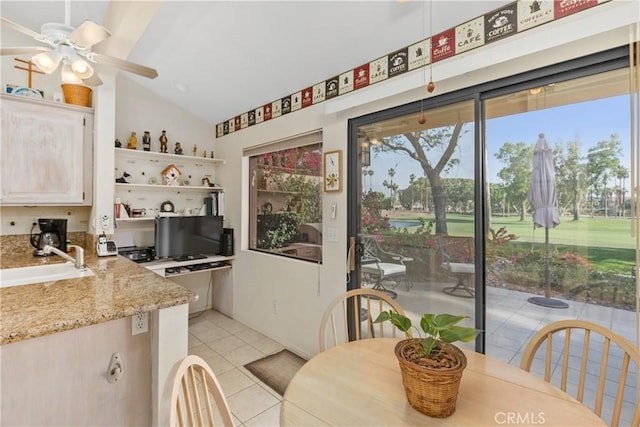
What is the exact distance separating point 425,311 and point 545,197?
3.32 feet

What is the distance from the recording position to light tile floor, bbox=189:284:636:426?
152 centimetres

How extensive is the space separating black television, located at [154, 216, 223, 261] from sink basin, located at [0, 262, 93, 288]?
111 centimetres

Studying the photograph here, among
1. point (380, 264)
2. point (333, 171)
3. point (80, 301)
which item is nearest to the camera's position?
point (80, 301)

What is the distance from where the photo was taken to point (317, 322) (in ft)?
8.82

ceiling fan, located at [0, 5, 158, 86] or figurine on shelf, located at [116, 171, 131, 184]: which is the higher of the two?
ceiling fan, located at [0, 5, 158, 86]

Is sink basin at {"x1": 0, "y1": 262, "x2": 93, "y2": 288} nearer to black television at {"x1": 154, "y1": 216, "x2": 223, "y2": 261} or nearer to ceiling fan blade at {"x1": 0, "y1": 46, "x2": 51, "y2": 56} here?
black television at {"x1": 154, "y1": 216, "x2": 223, "y2": 261}

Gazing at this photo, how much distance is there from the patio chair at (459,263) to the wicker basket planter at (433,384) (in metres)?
1.00

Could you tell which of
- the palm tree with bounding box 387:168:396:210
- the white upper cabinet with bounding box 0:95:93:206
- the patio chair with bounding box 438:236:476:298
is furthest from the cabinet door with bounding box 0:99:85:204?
the patio chair with bounding box 438:236:476:298

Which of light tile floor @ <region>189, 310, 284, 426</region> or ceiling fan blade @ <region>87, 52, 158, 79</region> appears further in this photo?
light tile floor @ <region>189, 310, 284, 426</region>

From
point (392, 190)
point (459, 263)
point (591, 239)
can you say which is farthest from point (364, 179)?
point (591, 239)

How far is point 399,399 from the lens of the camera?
1.00 metres

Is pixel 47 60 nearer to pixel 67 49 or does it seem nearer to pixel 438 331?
pixel 67 49

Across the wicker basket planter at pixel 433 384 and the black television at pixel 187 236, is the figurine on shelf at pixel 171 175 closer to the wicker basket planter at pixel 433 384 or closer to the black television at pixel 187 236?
the black television at pixel 187 236

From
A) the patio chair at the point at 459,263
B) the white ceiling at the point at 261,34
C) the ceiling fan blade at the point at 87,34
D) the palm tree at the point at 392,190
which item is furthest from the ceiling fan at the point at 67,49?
the patio chair at the point at 459,263
